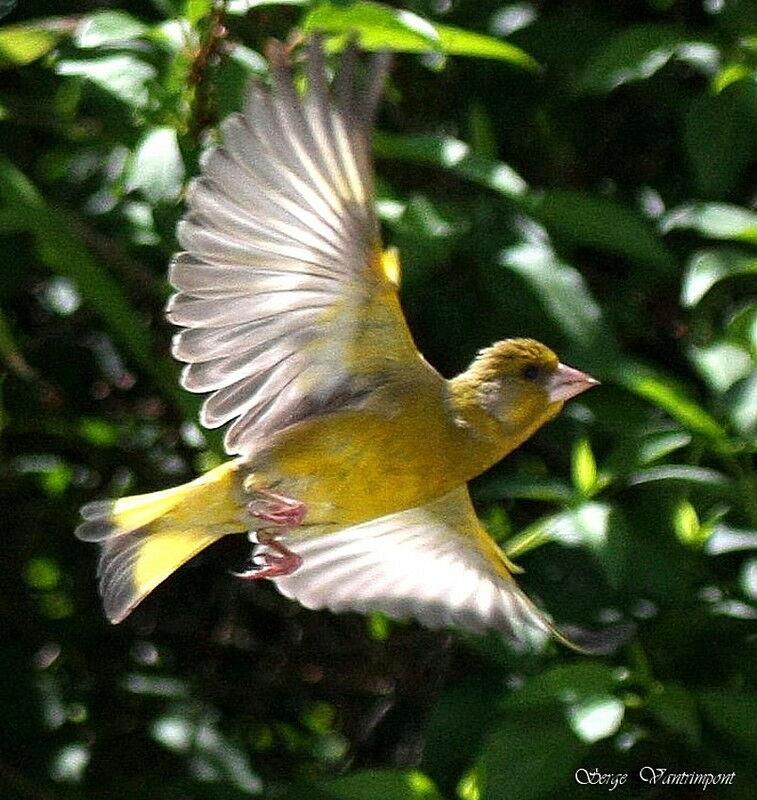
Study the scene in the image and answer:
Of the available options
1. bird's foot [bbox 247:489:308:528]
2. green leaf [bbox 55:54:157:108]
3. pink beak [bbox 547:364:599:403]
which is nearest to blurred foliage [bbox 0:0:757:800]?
green leaf [bbox 55:54:157:108]

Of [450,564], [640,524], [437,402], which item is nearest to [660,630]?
[640,524]

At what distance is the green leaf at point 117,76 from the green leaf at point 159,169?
118 mm

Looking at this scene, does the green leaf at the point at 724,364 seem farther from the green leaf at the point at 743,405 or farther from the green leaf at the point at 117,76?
the green leaf at the point at 117,76

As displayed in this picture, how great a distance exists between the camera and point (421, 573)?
293 centimetres

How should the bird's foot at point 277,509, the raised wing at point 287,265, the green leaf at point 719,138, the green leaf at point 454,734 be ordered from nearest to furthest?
the raised wing at point 287,265 < the bird's foot at point 277,509 < the green leaf at point 454,734 < the green leaf at point 719,138

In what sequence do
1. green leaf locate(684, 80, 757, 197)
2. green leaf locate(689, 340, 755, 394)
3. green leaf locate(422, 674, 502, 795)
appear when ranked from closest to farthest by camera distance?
green leaf locate(689, 340, 755, 394), green leaf locate(422, 674, 502, 795), green leaf locate(684, 80, 757, 197)

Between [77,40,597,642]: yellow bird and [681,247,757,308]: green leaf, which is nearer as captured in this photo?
[77,40,597,642]: yellow bird

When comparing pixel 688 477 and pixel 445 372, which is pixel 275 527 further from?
pixel 445 372

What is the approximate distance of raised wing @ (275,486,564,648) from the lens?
272 centimetres

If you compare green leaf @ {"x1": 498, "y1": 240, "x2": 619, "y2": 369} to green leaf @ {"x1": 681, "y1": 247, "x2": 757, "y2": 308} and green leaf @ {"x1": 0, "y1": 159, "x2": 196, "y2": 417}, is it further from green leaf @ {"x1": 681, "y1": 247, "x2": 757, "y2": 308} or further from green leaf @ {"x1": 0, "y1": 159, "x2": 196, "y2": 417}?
green leaf @ {"x1": 0, "y1": 159, "x2": 196, "y2": 417}

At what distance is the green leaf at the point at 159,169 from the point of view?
2559 millimetres

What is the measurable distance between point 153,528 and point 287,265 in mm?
578

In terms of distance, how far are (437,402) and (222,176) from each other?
0.61m

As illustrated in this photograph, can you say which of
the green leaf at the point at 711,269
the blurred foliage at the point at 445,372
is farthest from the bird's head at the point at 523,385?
the green leaf at the point at 711,269
